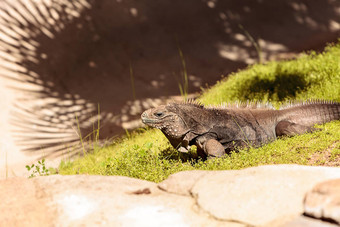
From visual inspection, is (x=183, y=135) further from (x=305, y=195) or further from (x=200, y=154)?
(x=305, y=195)

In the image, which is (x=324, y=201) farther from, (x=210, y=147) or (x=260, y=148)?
(x=260, y=148)

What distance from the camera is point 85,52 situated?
1408 cm

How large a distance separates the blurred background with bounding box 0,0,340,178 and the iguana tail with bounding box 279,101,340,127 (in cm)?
481

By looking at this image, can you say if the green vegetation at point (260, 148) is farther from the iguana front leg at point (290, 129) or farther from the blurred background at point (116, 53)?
the blurred background at point (116, 53)

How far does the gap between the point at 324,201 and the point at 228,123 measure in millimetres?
2858

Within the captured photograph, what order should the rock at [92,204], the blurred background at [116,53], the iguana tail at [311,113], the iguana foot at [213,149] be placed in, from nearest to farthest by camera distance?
the rock at [92,204] < the iguana foot at [213,149] < the iguana tail at [311,113] < the blurred background at [116,53]

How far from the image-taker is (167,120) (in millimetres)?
6250

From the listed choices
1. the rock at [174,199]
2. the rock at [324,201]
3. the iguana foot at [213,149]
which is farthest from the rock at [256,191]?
the iguana foot at [213,149]

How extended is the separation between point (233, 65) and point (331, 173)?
9725mm

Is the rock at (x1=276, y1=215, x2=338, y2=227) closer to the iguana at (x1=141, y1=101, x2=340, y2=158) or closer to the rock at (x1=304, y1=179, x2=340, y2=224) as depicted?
the rock at (x1=304, y1=179, x2=340, y2=224)

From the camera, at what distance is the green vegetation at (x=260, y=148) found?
20.2 feet

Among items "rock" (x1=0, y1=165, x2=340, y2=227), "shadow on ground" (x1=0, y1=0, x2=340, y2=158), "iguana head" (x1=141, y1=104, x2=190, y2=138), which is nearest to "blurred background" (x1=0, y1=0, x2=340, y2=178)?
"shadow on ground" (x1=0, y1=0, x2=340, y2=158)

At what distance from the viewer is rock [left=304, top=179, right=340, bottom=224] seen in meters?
3.70

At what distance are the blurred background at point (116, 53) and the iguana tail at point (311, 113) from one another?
4811 mm
